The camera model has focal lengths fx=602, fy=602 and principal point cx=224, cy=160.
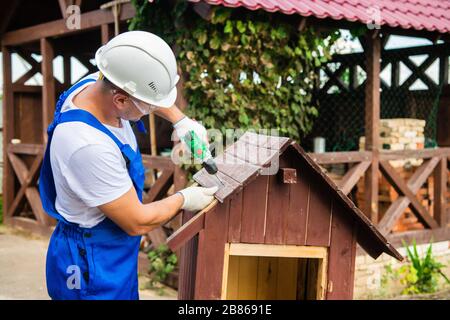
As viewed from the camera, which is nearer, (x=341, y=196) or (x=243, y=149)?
(x=341, y=196)

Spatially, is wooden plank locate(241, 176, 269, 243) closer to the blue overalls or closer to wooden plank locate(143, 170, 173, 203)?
the blue overalls

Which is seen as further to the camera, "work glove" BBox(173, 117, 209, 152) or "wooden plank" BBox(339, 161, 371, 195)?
"wooden plank" BBox(339, 161, 371, 195)

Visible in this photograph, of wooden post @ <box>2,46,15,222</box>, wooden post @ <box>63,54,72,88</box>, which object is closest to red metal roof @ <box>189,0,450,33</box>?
wooden post @ <box>2,46,15,222</box>

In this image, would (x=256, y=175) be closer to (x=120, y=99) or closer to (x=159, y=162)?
(x=120, y=99)

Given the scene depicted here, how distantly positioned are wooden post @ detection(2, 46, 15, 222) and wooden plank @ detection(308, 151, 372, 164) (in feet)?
16.0

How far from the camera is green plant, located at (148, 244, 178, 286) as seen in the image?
5.89 m

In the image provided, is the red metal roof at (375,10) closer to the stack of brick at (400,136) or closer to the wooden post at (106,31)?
the stack of brick at (400,136)

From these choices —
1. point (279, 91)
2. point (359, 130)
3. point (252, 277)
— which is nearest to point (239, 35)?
point (279, 91)

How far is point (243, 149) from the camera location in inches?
113

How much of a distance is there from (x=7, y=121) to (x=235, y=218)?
22.7 ft
